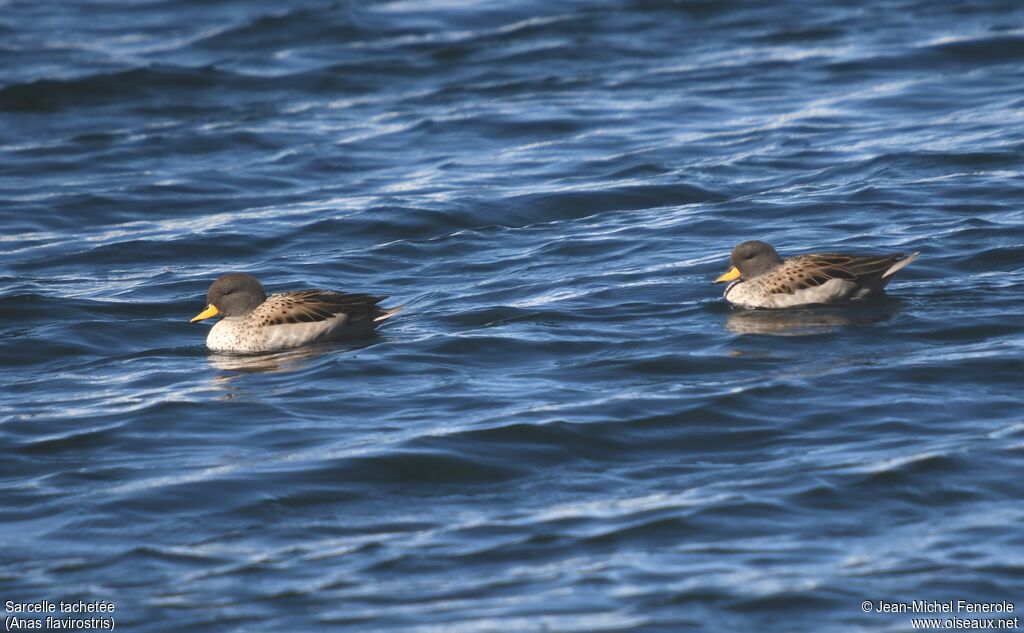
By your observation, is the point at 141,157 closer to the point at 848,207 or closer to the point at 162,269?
the point at 162,269

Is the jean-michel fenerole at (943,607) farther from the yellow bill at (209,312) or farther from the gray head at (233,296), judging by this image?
the yellow bill at (209,312)

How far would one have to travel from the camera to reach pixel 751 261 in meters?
13.4

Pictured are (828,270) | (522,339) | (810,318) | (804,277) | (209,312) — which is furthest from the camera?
(209,312)

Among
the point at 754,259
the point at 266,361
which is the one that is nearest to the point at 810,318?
the point at 754,259

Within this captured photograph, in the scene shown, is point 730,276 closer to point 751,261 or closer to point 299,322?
point 751,261

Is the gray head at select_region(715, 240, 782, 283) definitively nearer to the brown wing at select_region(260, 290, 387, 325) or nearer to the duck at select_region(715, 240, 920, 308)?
the duck at select_region(715, 240, 920, 308)

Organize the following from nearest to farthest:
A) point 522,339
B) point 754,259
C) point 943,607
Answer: point 943,607 < point 522,339 < point 754,259

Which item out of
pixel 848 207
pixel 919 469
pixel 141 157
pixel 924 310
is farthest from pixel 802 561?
pixel 141 157

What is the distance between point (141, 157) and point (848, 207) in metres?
9.73

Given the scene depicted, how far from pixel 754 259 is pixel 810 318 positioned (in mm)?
829

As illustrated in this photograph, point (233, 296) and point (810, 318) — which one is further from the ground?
point (233, 296)

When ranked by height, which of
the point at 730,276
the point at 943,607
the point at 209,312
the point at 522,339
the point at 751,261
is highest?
the point at 209,312

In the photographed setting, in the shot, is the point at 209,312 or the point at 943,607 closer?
the point at 943,607

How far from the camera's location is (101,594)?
8.35m
